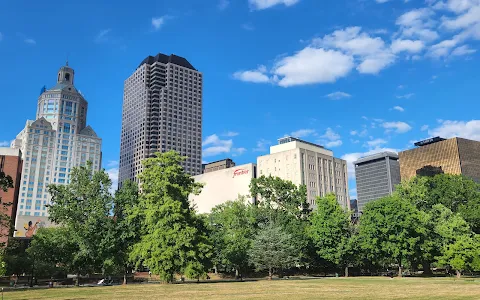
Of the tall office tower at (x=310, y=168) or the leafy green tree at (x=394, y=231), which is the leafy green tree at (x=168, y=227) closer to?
the leafy green tree at (x=394, y=231)

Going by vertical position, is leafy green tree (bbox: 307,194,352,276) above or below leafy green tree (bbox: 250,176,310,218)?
below

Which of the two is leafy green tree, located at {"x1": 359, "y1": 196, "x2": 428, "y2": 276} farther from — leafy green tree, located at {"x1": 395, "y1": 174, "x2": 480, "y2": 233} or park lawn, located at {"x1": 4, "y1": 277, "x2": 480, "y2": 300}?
park lawn, located at {"x1": 4, "y1": 277, "x2": 480, "y2": 300}

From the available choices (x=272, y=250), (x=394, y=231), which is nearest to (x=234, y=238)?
(x=272, y=250)

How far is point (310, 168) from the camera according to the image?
174 metres

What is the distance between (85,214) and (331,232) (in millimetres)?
42257

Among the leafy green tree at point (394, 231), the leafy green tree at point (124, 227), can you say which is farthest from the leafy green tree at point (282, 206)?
the leafy green tree at point (124, 227)

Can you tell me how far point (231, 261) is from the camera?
73.6m

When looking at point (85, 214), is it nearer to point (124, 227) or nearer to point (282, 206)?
point (124, 227)

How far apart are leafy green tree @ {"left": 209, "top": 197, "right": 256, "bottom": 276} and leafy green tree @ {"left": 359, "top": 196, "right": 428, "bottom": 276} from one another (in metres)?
20.3

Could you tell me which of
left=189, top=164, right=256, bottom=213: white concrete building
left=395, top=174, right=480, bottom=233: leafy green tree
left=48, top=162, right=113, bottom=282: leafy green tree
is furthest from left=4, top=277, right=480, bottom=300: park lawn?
left=189, top=164, right=256, bottom=213: white concrete building

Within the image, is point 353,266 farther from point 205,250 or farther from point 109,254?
point 109,254

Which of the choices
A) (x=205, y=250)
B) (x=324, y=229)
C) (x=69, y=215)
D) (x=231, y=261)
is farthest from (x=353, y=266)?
(x=69, y=215)

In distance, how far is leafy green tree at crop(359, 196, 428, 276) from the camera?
69.0 meters

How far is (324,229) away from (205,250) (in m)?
27.9
